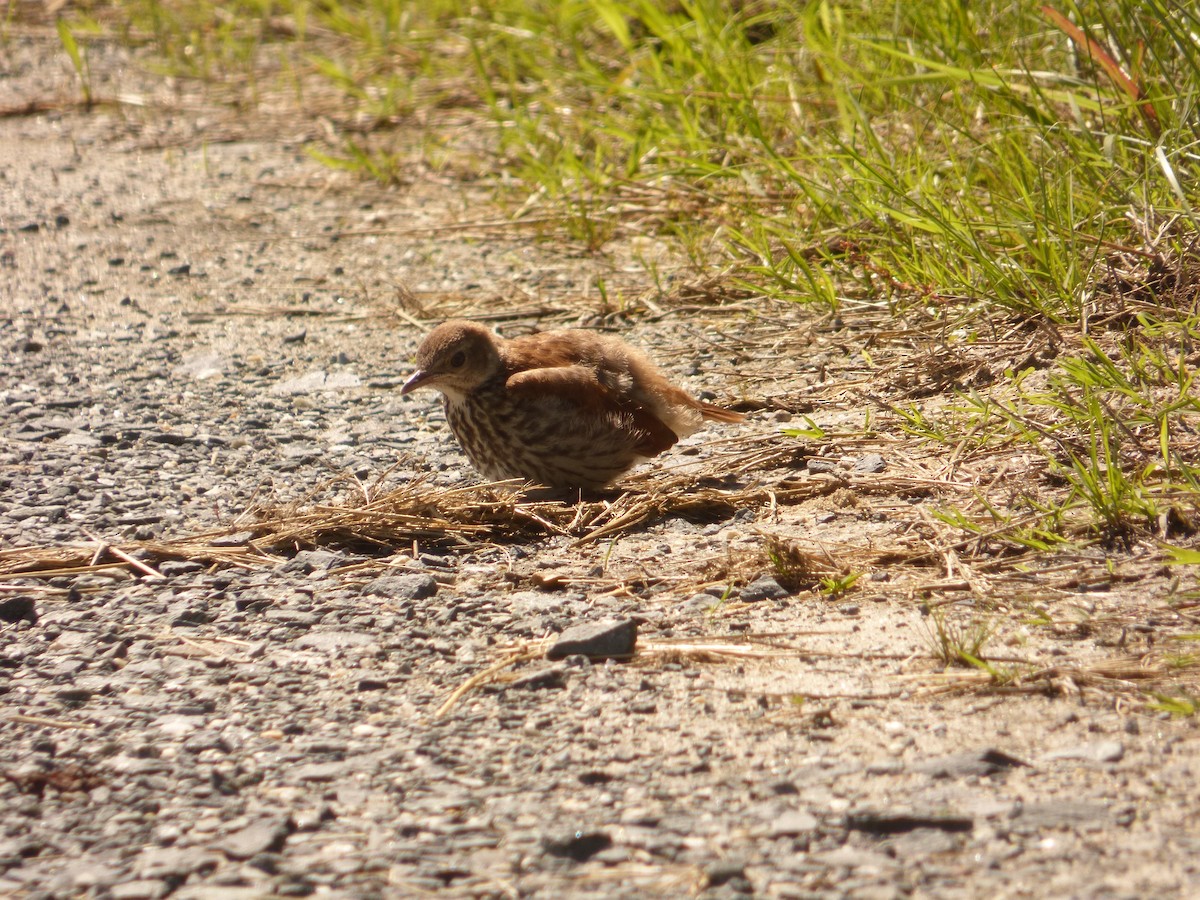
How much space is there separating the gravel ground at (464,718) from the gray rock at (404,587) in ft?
0.04

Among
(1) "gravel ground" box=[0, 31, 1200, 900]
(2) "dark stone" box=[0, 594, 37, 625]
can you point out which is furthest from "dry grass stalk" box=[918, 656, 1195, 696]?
(2) "dark stone" box=[0, 594, 37, 625]

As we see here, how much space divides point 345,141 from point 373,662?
5562 mm

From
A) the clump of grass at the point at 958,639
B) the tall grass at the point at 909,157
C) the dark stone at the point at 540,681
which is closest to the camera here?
the clump of grass at the point at 958,639

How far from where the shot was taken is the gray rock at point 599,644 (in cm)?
306

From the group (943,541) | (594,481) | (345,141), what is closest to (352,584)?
(594,481)

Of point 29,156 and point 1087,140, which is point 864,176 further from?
point 29,156

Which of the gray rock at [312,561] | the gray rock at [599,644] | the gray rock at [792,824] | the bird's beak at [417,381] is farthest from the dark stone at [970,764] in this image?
the bird's beak at [417,381]

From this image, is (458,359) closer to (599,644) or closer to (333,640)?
(333,640)

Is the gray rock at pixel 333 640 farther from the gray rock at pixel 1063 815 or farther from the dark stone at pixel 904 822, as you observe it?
the gray rock at pixel 1063 815

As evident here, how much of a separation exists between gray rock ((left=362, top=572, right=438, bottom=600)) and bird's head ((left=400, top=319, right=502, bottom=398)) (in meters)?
1.10

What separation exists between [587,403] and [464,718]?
1.78m

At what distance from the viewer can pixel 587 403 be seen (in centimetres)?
447

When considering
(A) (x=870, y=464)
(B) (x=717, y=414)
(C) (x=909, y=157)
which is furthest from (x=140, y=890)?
(C) (x=909, y=157)

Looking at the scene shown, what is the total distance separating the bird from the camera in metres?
4.46
